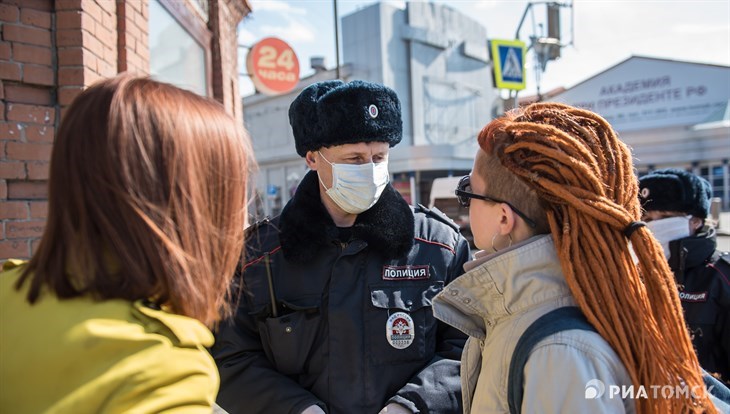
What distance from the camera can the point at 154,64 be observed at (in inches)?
155

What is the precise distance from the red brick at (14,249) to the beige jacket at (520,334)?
8.18 feet

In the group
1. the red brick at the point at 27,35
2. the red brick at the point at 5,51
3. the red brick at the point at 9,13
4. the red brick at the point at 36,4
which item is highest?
the red brick at the point at 36,4

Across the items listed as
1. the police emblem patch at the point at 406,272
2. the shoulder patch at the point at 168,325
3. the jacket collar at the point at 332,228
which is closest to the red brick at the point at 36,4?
the jacket collar at the point at 332,228

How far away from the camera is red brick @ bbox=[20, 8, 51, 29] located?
267 centimetres

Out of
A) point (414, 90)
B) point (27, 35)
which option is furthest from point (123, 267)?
point (414, 90)

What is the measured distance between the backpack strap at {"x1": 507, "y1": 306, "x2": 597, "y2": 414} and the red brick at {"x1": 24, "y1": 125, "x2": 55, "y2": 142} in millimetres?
2843

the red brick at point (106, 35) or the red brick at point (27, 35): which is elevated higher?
the red brick at point (106, 35)

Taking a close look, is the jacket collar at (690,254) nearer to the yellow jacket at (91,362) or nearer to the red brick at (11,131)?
the yellow jacket at (91,362)

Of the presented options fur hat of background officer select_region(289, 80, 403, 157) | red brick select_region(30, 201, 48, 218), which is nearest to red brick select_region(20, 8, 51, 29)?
red brick select_region(30, 201, 48, 218)

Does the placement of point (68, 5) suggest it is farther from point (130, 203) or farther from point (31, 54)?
point (130, 203)

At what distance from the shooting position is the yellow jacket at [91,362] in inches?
30.4

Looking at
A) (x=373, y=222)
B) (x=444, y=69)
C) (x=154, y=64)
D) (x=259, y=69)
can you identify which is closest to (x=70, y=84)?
(x=154, y=64)

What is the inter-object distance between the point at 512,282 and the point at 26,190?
276 cm

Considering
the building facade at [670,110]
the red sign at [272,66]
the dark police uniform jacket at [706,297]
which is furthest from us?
the building facade at [670,110]
